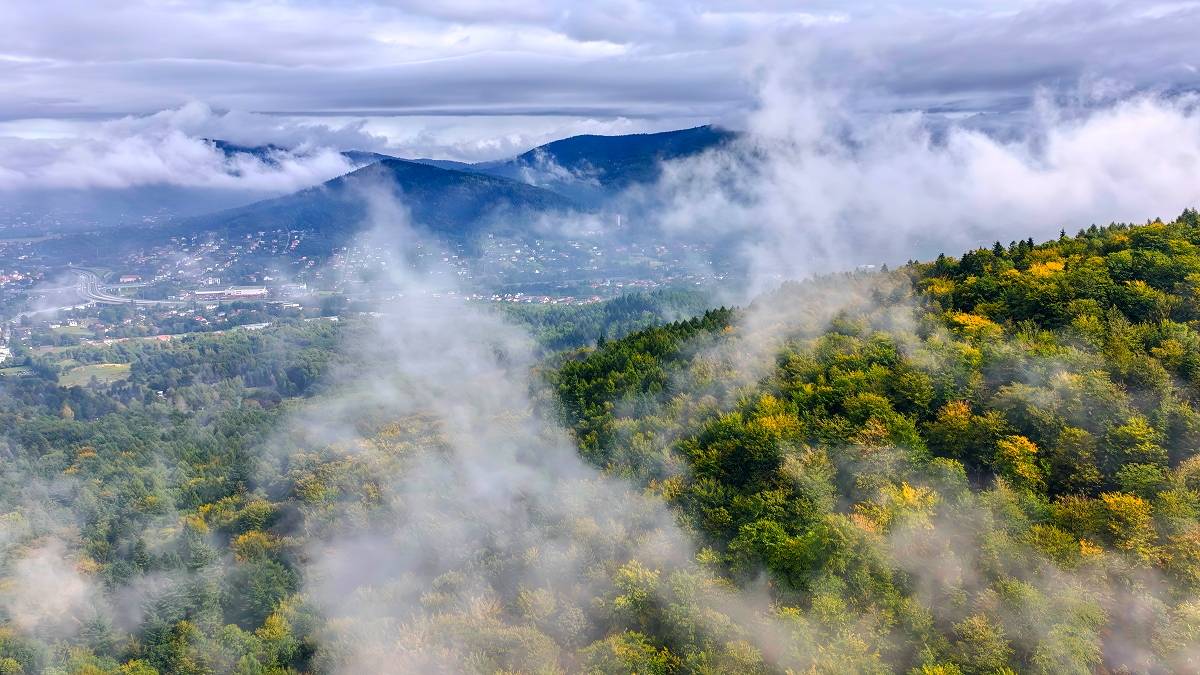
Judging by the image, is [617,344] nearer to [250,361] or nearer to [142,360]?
[250,361]

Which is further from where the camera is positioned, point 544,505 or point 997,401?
point 544,505

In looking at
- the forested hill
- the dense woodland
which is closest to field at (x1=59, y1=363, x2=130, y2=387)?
the dense woodland

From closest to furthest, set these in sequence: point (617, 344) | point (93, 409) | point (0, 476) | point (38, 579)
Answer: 1. point (38, 579)
2. point (617, 344)
3. point (0, 476)
4. point (93, 409)

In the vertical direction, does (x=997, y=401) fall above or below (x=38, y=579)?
above

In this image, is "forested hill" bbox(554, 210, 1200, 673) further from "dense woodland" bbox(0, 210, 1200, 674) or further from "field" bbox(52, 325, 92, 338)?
"field" bbox(52, 325, 92, 338)

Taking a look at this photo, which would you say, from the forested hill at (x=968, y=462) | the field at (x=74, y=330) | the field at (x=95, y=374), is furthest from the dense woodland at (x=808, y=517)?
the field at (x=74, y=330)

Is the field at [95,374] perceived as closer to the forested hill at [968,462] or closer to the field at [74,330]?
the field at [74,330]

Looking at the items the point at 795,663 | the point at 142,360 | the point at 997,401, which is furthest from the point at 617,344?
the point at 142,360
